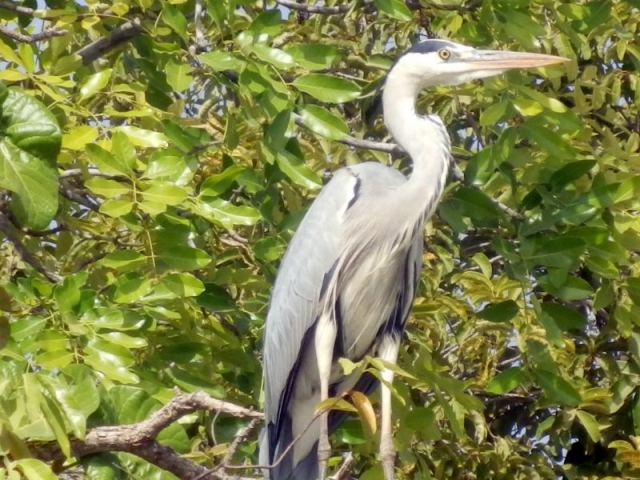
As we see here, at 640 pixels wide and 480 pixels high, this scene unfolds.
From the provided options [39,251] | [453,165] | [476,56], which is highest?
[476,56]

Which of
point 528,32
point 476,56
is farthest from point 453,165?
point 528,32

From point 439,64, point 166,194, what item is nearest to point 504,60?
point 439,64

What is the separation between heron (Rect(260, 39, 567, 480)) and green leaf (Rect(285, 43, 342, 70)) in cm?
74

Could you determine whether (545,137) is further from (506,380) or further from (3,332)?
(3,332)

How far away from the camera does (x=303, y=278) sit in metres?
4.00

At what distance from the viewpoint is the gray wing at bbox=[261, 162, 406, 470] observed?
3.95 m

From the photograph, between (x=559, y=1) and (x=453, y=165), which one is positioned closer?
(x=559, y=1)

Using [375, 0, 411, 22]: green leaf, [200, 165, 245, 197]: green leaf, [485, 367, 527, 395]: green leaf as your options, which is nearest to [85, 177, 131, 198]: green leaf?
[200, 165, 245, 197]: green leaf

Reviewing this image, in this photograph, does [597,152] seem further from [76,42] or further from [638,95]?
[76,42]

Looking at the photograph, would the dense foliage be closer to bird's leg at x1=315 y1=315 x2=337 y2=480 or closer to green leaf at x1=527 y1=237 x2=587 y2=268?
green leaf at x1=527 y1=237 x2=587 y2=268

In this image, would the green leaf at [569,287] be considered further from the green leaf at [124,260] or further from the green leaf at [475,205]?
the green leaf at [124,260]

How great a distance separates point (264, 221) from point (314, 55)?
0.60 meters

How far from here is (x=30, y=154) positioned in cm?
234

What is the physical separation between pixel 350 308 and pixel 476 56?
37.8 inches
